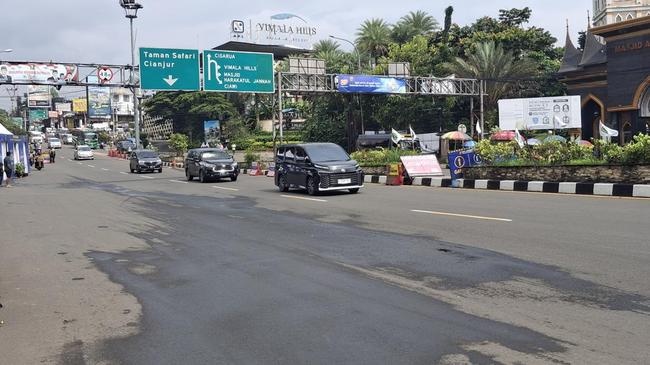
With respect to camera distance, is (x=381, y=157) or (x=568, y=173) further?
(x=381, y=157)

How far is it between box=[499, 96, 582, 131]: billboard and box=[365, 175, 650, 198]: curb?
64.7 ft

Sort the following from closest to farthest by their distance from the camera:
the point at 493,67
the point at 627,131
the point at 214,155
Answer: the point at 214,155
the point at 627,131
the point at 493,67

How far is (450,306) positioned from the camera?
562 cm

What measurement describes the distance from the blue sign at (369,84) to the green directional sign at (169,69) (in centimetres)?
1182

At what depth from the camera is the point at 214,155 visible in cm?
2819

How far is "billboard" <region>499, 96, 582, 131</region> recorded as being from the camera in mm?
40031

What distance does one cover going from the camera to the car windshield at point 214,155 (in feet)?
91.1

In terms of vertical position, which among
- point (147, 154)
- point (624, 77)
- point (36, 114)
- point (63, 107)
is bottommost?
point (147, 154)

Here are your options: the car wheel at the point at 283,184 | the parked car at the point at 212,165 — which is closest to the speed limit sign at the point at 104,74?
the parked car at the point at 212,165

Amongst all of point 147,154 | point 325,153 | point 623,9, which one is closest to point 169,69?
→ point 147,154

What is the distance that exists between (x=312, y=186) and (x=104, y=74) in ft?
80.0

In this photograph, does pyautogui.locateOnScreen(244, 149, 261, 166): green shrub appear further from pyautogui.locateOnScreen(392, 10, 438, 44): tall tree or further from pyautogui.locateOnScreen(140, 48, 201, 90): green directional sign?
pyautogui.locateOnScreen(392, 10, 438, 44): tall tree

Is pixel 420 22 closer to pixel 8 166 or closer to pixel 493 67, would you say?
pixel 493 67

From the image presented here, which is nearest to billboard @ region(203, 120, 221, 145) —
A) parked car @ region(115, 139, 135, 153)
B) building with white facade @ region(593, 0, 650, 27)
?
parked car @ region(115, 139, 135, 153)
